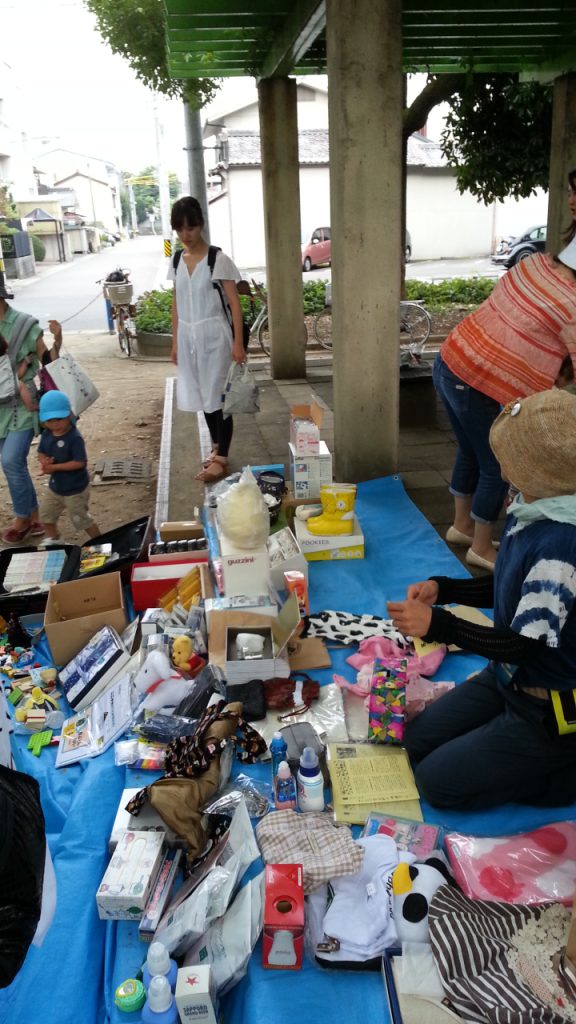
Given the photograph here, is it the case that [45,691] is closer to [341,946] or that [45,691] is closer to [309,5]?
[341,946]

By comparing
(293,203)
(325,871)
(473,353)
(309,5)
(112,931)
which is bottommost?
(112,931)

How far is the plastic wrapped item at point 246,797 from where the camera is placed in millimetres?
2473

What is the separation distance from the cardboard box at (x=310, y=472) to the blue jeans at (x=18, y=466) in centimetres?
170

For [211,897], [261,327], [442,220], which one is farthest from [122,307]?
[442,220]

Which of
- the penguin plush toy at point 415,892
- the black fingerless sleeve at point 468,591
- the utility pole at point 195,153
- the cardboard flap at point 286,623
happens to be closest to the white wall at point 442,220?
the utility pole at point 195,153

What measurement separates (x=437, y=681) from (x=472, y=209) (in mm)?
34953

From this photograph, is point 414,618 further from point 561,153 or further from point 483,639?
point 561,153

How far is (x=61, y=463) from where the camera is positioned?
4.58m

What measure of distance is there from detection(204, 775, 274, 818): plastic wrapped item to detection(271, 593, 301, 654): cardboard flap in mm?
608

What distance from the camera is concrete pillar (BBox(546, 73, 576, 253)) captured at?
7332 millimetres

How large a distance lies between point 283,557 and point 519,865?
1919 millimetres

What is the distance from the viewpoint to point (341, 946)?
2.06 metres

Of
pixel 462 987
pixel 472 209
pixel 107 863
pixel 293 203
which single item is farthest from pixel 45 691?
pixel 472 209

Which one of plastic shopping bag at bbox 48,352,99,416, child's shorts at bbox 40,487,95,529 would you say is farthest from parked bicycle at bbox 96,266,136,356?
child's shorts at bbox 40,487,95,529
